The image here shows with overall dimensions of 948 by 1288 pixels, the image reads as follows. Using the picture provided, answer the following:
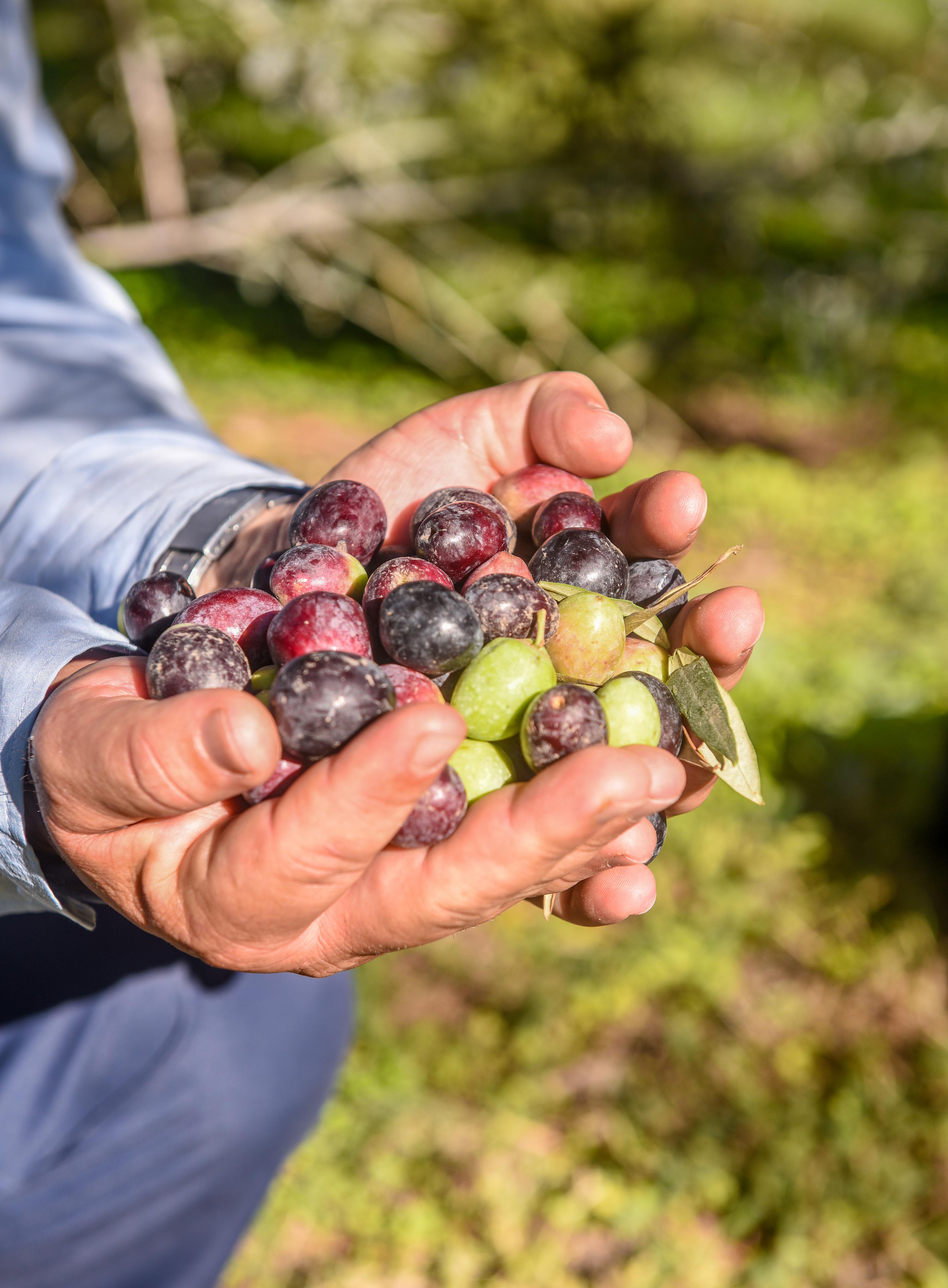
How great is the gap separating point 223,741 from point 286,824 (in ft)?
0.46

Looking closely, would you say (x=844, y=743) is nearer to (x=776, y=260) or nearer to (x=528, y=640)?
(x=528, y=640)

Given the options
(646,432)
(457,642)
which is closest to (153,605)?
(457,642)

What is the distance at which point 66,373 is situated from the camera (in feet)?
7.48

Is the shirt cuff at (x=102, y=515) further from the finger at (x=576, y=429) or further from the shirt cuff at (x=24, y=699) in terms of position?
the finger at (x=576, y=429)

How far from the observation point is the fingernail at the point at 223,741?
112cm

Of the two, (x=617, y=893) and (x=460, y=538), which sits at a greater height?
(x=460, y=538)

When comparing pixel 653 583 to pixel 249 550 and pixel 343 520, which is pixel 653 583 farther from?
pixel 249 550

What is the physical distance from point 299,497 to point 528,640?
852 mm

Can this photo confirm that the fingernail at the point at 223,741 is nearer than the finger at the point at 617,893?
Yes

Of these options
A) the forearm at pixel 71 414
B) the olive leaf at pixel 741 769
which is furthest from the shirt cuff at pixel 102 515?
the olive leaf at pixel 741 769

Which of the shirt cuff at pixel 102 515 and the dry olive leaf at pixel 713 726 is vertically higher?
the shirt cuff at pixel 102 515

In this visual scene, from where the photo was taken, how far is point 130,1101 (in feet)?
6.82

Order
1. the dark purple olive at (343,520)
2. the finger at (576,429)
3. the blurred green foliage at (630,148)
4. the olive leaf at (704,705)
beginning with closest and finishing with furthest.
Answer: the olive leaf at (704,705), the dark purple olive at (343,520), the finger at (576,429), the blurred green foliage at (630,148)

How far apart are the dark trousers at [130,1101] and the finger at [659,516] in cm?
129
